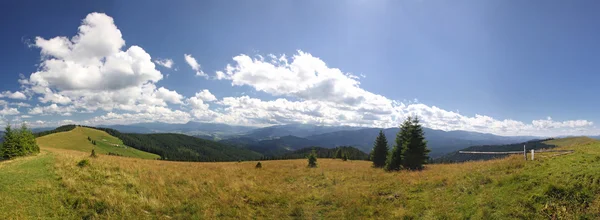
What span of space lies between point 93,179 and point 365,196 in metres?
14.5

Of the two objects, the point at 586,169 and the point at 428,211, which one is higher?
the point at 586,169

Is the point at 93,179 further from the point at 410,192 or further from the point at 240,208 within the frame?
the point at 410,192

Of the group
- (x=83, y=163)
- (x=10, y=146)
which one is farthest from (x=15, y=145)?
(x=83, y=163)

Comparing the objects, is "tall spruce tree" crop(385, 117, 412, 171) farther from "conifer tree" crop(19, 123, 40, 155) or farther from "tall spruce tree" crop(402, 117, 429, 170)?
"conifer tree" crop(19, 123, 40, 155)

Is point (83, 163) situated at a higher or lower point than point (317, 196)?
higher

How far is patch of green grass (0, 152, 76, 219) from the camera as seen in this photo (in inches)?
340

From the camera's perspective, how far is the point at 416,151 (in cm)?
2839

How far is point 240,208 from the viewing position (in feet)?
37.4

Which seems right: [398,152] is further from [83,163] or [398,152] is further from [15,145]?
[15,145]

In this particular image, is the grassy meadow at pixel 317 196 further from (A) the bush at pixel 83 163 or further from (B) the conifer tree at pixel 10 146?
(B) the conifer tree at pixel 10 146

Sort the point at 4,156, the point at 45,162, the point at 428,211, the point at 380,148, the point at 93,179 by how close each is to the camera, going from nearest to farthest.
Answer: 1. the point at 428,211
2. the point at 93,179
3. the point at 45,162
4. the point at 4,156
5. the point at 380,148

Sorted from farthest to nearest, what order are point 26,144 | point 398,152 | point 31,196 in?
point 398,152 → point 26,144 → point 31,196

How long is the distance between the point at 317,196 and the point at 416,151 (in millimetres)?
19326

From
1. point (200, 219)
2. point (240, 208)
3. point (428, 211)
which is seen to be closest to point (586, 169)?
point (428, 211)
